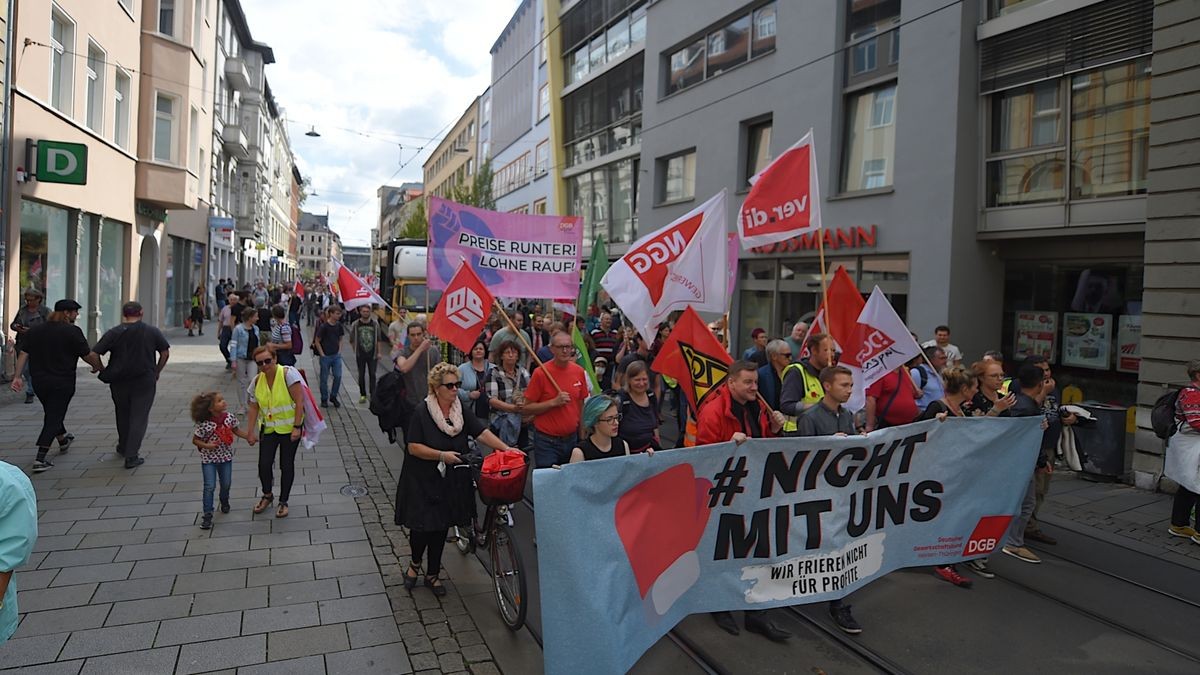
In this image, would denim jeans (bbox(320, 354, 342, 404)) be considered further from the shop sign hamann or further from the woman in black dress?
the woman in black dress

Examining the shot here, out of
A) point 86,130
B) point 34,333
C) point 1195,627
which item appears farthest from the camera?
point 86,130

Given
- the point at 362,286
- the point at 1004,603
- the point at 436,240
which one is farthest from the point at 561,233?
the point at 1004,603

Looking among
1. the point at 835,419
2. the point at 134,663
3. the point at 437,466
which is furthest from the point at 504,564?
the point at 835,419

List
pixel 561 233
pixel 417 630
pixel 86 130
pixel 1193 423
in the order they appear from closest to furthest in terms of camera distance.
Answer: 1. pixel 417 630
2. pixel 1193 423
3. pixel 561 233
4. pixel 86 130

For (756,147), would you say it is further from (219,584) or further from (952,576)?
(219,584)

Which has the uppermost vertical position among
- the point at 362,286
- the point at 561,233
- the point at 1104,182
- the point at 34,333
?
the point at 1104,182

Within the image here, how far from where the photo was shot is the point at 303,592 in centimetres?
515

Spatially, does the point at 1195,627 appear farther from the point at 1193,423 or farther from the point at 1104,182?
the point at 1104,182

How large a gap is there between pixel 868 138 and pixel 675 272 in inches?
379

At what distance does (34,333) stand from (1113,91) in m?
13.9

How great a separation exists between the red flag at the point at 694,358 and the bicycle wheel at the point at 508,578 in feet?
6.77

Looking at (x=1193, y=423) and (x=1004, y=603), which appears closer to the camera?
(x=1004, y=603)

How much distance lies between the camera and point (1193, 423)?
6.91m

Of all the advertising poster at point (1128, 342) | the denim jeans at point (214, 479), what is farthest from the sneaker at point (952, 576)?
the advertising poster at point (1128, 342)
